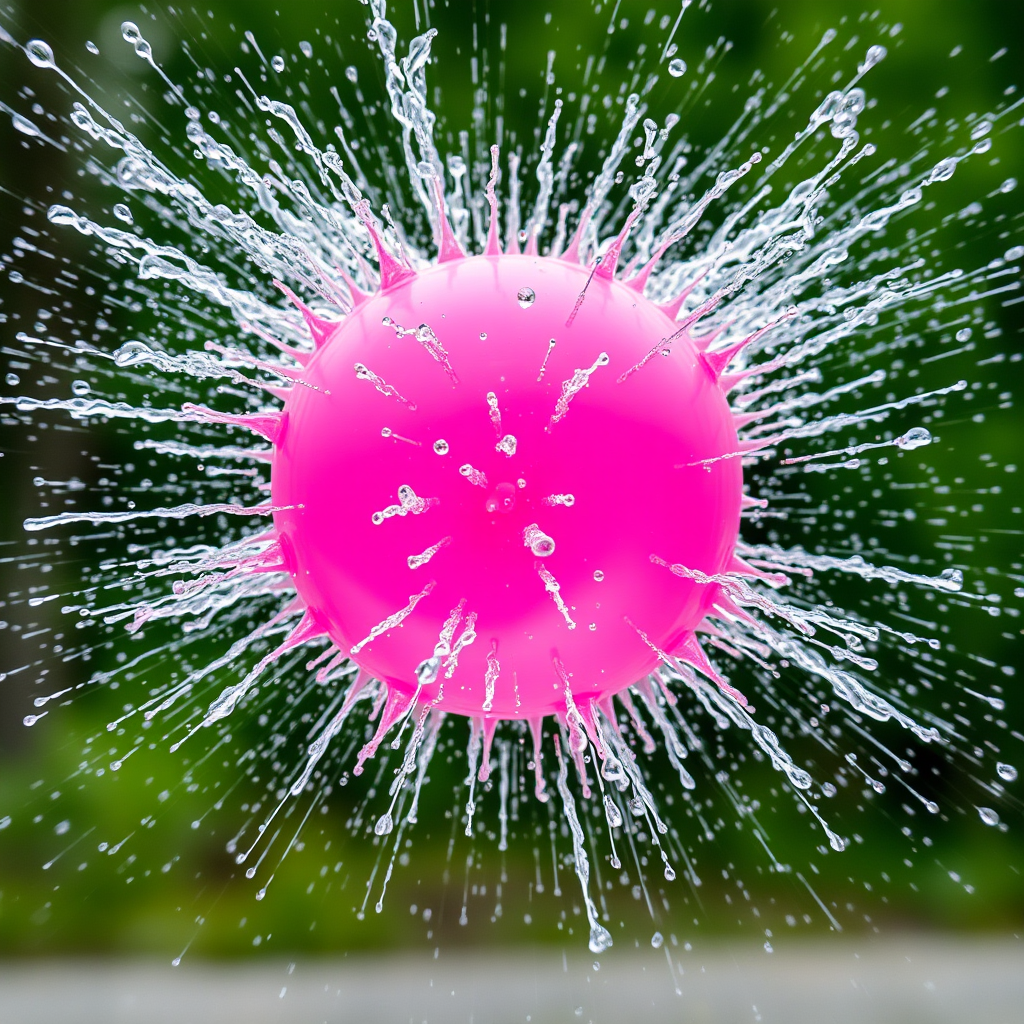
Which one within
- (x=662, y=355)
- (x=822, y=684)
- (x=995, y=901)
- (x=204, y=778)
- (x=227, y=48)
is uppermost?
(x=227, y=48)

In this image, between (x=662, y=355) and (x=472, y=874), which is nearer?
(x=662, y=355)

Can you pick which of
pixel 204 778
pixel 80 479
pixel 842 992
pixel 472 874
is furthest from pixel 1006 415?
pixel 80 479

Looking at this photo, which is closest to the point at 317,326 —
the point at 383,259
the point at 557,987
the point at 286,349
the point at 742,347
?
the point at 286,349

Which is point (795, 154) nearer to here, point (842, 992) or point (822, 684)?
point (822, 684)

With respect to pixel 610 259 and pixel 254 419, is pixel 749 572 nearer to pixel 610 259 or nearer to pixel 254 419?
pixel 610 259

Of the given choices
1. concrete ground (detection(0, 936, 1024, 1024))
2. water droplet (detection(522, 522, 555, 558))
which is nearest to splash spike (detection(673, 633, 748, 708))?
water droplet (detection(522, 522, 555, 558))

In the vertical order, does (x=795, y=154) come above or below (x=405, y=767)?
above
